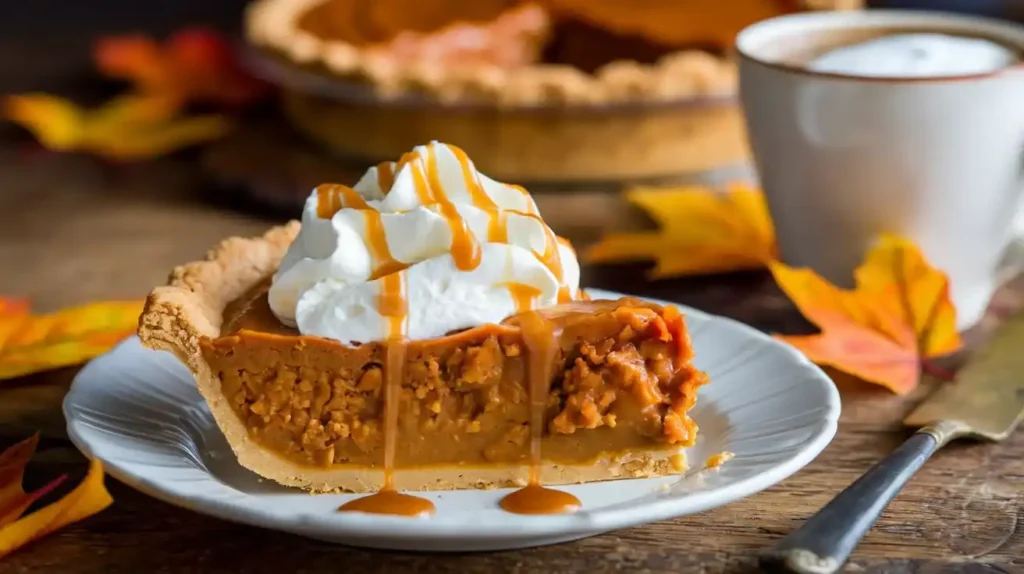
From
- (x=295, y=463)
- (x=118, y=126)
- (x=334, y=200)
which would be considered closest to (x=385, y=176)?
(x=334, y=200)

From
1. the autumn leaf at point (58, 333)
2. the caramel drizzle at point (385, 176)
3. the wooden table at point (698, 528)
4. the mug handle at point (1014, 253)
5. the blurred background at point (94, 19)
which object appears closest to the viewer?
the wooden table at point (698, 528)

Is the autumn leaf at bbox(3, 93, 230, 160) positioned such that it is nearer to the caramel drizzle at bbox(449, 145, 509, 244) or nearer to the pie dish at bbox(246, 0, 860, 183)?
the pie dish at bbox(246, 0, 860, 183)

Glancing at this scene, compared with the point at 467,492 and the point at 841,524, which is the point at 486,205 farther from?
the point at 841,524

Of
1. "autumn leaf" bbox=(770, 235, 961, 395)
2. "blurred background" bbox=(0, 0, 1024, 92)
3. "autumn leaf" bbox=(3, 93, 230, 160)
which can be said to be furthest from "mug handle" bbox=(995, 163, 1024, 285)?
"blurred background" bbox=(0, 0, 1024, 92)

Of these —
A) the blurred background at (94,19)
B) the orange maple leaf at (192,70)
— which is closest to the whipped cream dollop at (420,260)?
the orange maple leaf at (192,70)

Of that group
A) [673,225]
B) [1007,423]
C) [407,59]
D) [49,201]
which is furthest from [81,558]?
[407,59]

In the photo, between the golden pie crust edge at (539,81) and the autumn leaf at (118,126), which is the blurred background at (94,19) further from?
the golden pie crust edge at (539,81)
